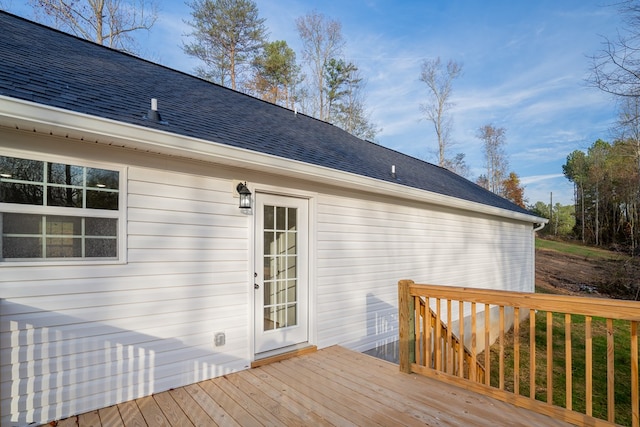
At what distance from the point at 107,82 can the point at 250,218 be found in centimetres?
211

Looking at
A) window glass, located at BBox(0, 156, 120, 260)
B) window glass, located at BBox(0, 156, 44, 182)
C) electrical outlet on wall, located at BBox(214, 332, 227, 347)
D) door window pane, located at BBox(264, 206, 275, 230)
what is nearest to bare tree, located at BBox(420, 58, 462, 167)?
door window pane, located at BBox(264, 206, 275, 230)

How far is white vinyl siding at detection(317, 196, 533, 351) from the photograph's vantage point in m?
4.41

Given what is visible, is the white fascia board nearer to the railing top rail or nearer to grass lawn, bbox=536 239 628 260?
the railing top rail

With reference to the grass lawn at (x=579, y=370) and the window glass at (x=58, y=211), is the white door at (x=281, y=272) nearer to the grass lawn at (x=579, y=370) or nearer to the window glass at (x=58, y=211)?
the window glass at (x=58, y=211)

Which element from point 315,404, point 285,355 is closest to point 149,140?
point 315,404

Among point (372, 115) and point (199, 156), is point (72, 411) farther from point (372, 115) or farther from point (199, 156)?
point (372, 115)

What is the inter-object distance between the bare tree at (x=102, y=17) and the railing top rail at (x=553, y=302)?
434 inches

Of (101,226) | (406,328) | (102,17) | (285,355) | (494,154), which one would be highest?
(102,17)

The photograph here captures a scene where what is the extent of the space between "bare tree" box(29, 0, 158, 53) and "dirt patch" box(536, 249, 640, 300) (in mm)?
16842

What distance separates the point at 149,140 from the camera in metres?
2.65

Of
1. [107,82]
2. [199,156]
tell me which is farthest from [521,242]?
[107,82]

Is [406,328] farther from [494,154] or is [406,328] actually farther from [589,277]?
[494,154]

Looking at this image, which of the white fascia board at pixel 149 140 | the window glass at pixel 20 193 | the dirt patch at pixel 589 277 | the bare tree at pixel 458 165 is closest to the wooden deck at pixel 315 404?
the window glass at pixel 20 193

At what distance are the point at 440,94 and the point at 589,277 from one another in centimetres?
1127
